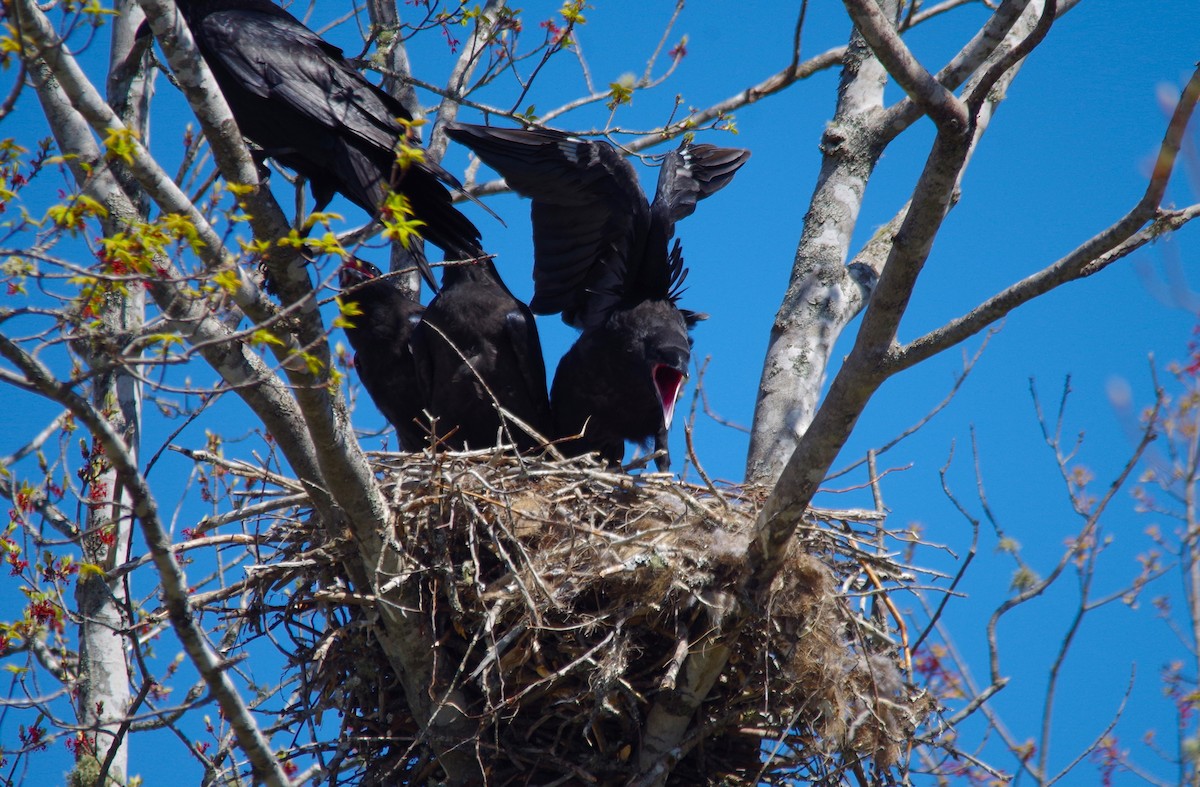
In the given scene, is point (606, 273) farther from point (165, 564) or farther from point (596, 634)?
point (165, 564)

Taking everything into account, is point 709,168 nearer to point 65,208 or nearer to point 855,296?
point 855,296

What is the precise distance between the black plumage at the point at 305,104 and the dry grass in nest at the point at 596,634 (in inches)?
48.9

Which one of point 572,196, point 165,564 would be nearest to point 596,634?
point 165,564

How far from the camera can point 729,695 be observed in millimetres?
4434

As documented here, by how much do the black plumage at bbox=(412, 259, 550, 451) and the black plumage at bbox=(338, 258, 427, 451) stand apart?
0.49 ft

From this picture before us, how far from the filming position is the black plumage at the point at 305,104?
512cm

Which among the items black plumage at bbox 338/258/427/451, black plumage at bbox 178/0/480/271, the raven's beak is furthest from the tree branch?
the raven's beak

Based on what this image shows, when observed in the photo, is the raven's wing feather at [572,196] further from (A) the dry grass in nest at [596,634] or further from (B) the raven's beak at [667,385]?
(A) the dry grass in nest at [596,634]

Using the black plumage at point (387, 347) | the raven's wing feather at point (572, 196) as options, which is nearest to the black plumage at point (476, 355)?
the black plumage at point (387, 347)

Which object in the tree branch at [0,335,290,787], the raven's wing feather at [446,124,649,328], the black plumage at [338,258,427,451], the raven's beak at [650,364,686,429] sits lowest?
the tree branch at [0,335,290,787]

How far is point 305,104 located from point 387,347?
1498 millimetres

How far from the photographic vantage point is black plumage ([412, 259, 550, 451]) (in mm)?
5980

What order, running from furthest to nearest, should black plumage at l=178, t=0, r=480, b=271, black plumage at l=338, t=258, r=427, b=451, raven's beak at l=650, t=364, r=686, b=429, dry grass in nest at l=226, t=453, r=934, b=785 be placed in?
black plumage at l=338, t=258, r=427, b=451, raven's beak at l=650, t=364, r=686, b=429, black plumage at l=178, t=0, r=480, b=271, dry grass in nest at l=226, t=453, r=934, b=785

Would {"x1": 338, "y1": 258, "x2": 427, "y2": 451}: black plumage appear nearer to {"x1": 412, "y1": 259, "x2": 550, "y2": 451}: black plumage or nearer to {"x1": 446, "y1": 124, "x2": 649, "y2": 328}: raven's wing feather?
{"x1": 412, "y1": 259, "x2": 550, "y2": 451}: black plumage
